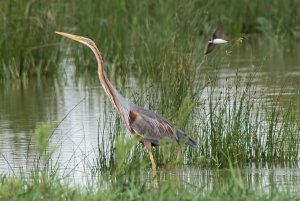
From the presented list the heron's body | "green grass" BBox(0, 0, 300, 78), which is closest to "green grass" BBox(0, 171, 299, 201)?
the heron's body

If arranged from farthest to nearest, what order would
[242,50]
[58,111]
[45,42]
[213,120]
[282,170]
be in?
[242,50], [45,42], [58,111], [213,120], [282,170]

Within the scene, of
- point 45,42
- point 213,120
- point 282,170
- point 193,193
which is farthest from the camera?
point 45,42

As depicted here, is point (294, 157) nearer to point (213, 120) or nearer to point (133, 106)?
point (213, 120)

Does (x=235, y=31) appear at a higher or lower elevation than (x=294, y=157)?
higher

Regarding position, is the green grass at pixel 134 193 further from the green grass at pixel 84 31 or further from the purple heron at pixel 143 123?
the green grass at pixel 84 31

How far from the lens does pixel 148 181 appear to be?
709cm

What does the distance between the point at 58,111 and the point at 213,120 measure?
344 cm

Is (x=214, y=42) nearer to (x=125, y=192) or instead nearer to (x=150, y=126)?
(x=150, y=126)

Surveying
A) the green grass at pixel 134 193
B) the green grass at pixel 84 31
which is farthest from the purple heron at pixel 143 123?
the green grass at pixel 84 31

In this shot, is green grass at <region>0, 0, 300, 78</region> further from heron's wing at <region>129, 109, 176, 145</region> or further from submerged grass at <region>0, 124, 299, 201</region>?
submerged grass at <region>0, 124, 299, 201</region>

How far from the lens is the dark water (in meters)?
7.61

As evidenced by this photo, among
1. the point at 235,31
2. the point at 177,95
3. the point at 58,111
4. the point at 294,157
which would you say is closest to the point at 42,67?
the point at 58,111

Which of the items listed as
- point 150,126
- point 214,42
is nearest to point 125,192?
point 150,126

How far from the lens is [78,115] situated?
11.0 metres
